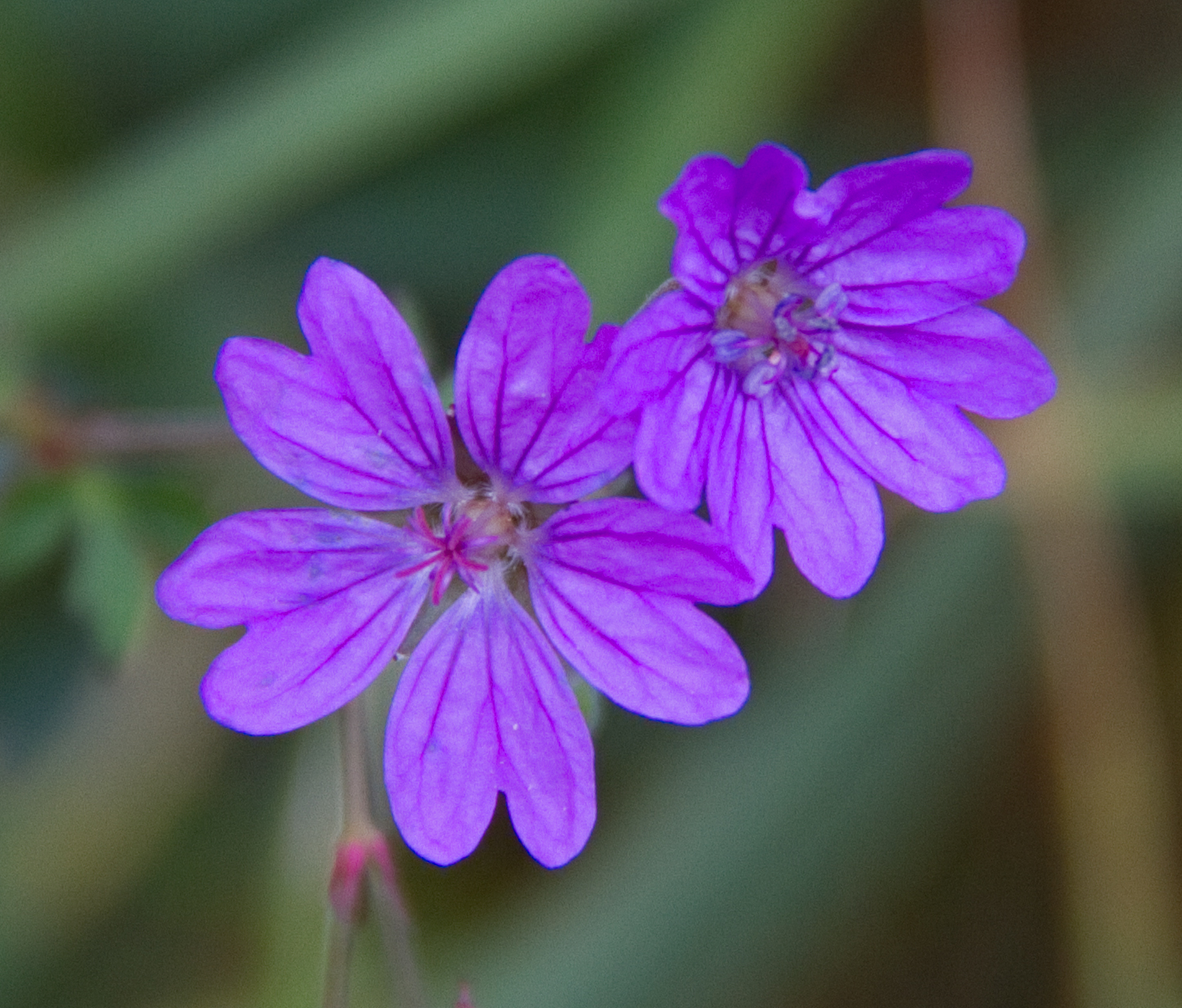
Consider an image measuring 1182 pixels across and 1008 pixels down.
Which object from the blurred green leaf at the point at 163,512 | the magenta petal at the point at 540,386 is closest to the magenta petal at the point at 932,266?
the magenta petal at the point at 540,386

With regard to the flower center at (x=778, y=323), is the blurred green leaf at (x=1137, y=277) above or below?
above

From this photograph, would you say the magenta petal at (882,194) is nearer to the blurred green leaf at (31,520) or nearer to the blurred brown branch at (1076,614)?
the blurred green leaf at (31,520)

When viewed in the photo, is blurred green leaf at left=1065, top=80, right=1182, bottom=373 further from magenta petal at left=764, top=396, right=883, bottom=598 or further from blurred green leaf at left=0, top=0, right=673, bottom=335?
magenta petal at left=764, top=396, right=883, bottom=598

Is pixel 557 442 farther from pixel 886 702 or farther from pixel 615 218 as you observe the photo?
pixel 886 702

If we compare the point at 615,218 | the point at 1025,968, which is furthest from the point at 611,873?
the point at 615,218

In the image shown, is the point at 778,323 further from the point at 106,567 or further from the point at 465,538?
the point at 106,567
